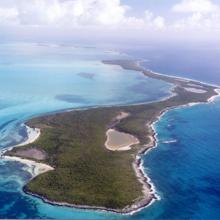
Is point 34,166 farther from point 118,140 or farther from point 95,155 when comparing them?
point 118,140

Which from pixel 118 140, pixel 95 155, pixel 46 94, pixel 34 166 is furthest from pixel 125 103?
pixel 34 166

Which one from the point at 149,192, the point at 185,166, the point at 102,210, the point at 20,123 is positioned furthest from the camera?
the point at 20,123

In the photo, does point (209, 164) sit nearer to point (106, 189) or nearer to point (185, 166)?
point (185, 166)

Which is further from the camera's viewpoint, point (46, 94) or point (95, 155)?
point (46, 94)

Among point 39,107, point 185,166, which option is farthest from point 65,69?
point 185,166

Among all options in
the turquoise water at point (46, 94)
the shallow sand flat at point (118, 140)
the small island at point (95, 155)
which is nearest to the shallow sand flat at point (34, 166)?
the small island at point (95, 155)

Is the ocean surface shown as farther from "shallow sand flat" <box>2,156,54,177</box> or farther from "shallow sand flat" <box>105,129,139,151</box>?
"shallow sand flat" <box>105,129,139,151</box>

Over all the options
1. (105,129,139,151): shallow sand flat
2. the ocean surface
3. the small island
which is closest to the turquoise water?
the ocean surface

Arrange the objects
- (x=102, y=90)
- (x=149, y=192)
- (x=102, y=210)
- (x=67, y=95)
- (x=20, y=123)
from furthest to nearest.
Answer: (x=102, y=90), (x=67, y=95), (x=20, y=123), (x=149, y=192), (x=102, y=210)
